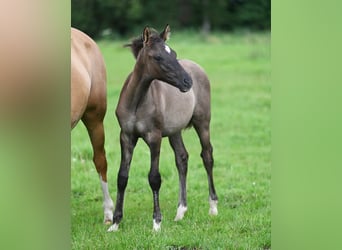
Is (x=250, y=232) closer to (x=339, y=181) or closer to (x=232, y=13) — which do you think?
(x=339, y=181)

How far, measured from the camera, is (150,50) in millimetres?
2902

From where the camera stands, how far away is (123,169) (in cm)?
310

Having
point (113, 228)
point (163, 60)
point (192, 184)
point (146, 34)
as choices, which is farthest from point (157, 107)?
point (192, 184)

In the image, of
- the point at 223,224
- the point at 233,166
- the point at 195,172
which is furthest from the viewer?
the point at 233,166

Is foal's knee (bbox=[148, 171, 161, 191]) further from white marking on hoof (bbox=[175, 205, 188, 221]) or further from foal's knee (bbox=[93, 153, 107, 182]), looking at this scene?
foal's knee (bbox=[93, 153, 107, 182])

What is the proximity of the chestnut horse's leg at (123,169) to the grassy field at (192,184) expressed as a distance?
43mm

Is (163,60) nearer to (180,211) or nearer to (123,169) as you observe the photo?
(123,169)

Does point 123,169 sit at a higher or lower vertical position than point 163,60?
lower

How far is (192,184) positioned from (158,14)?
965 millimetres

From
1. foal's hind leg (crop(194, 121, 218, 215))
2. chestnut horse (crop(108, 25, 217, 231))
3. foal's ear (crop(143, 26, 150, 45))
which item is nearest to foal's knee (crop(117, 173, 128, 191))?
chestnut horse (crop(108, 25, 217, 231))

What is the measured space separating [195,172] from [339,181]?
1363 millimetres

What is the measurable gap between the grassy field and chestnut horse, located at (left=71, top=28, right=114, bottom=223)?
9 cm

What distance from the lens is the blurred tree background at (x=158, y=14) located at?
3.18m

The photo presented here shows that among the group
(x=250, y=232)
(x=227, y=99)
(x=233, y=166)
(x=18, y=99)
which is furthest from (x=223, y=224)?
(x=227, y=99)
